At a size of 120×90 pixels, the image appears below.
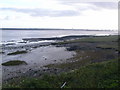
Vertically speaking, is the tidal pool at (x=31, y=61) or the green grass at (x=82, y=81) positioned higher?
the green grass at (x=82, y=81)

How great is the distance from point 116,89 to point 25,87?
5.76m

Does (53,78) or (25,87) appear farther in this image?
(53,78)

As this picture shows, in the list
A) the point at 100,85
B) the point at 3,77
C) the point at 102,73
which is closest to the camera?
the point at 100,85

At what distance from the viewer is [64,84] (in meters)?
13.8

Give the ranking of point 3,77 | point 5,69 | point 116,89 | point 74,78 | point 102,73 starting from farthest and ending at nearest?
point 5,69 < point 3,77 < point 102,73 < point 74,78 < point 116,89

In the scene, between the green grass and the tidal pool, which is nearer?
the green grass

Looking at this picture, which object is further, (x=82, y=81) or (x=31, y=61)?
(x=31, y=61)

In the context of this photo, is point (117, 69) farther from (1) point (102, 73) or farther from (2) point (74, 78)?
(2) point (74, 78)

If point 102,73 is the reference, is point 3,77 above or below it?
below

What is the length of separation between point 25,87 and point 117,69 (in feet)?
27.3

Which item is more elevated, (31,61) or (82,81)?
(82,81)

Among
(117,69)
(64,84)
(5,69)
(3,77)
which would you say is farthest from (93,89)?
(5,69)

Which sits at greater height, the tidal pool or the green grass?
the green grass

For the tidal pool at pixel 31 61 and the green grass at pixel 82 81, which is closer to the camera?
the green grass at pixel 82 81
